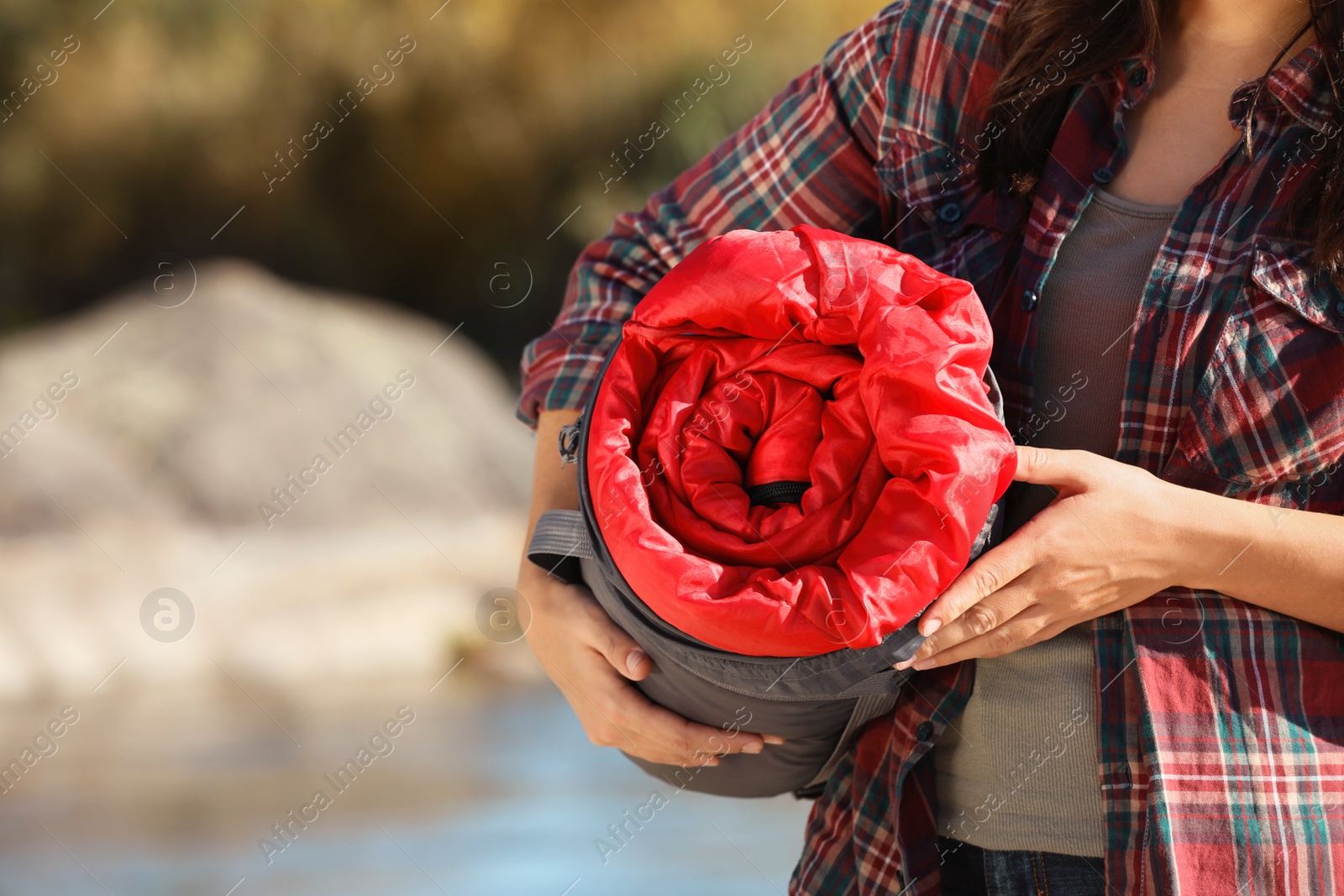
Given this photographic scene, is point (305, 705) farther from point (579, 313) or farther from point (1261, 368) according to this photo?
point (1261, 368)

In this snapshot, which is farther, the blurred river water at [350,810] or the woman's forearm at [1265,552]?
the blurred river water at [350,810]

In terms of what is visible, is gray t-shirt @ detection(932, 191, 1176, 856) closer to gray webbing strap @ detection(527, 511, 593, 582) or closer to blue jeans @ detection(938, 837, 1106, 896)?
blue jeans @ detection(938, 837, 1106, 896)

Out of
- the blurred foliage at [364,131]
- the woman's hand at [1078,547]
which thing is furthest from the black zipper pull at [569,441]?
the blurred foliage at [364,131]

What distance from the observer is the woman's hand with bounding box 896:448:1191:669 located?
2.22ft

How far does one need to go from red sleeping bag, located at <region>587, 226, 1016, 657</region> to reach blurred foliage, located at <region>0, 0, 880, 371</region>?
5515 millimetres

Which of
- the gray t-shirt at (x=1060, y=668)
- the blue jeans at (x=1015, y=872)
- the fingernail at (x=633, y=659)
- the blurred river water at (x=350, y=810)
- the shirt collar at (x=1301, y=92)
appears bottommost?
the blurred river water at (x=350, y=810)

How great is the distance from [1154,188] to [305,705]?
3660mm

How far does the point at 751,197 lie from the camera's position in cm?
93

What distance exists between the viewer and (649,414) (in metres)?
0.73

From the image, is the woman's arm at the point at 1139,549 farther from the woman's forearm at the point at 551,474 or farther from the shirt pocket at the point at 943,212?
the woman's forearm at the point at 551,474

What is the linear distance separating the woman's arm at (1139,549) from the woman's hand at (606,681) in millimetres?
177

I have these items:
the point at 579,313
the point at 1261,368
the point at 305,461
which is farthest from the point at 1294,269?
the point at 305,461

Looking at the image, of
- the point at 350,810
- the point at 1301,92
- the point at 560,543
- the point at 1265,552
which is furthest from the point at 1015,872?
the point at 350,810

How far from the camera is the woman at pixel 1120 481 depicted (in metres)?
0.68
